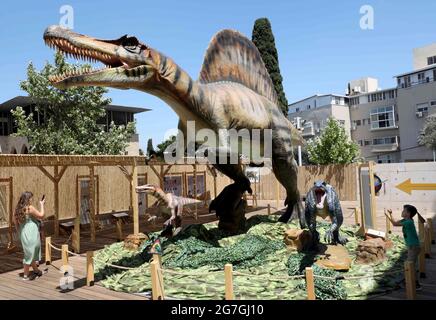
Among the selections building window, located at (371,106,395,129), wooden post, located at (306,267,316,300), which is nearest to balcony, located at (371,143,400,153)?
building window, located at (371,106,395,129)

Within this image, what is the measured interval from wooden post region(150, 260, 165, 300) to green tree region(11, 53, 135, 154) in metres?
11.6

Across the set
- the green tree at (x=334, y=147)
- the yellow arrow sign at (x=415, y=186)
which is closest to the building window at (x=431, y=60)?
the green tree at (x=334, y=147)

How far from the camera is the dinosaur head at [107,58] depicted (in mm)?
4582

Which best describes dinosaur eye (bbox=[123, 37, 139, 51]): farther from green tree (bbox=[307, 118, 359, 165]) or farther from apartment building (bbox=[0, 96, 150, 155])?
green tree (bbox=[307, 118, 359, 165])

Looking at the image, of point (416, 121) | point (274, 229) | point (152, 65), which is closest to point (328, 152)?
point (416, 121)

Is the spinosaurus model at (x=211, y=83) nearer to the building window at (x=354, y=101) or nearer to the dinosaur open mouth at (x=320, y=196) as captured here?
the dinosaur open mouth at (x=320, y=196)

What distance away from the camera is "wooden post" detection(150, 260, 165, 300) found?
472cm

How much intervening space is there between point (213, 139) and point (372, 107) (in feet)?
90.8

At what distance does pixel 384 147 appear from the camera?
97.5 feet

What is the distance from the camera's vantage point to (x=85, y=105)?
1582 cm

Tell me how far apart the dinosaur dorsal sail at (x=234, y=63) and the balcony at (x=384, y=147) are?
79.9 feet

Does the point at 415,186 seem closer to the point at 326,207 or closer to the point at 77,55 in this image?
the point at 326,207

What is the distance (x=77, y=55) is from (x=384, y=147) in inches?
1125

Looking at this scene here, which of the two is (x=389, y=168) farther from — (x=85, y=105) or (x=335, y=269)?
(x=85, y=105)
